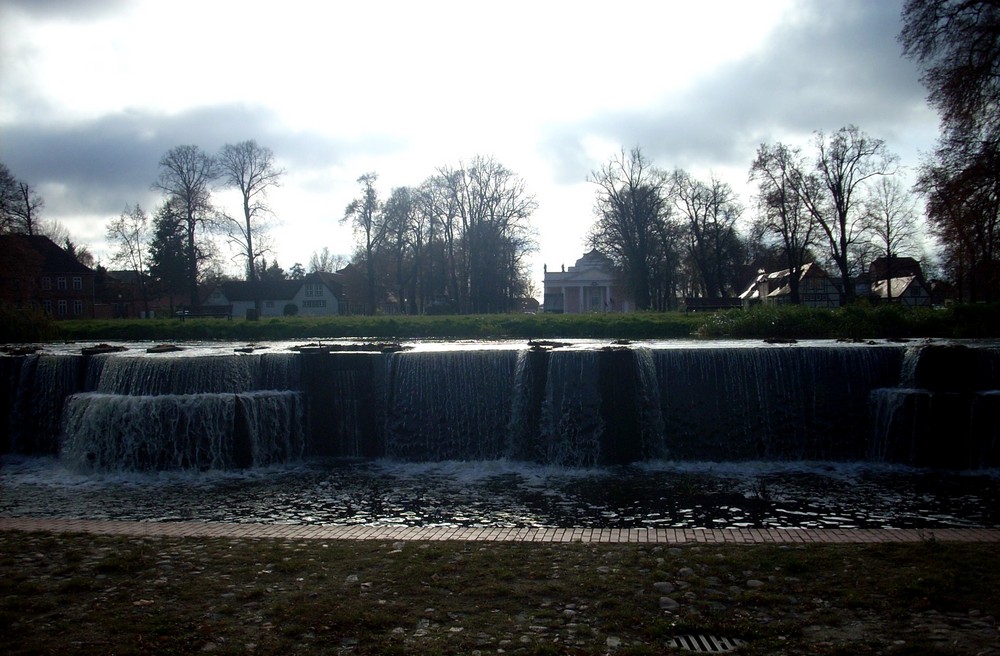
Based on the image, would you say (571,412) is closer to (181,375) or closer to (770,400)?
(770,400)

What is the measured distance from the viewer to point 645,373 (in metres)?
14.9

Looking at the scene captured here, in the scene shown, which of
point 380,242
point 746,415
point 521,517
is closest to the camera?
point 521,517

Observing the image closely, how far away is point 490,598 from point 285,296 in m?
84.5

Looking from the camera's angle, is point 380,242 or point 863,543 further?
point 380,242

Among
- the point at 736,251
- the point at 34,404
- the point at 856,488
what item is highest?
the point at 736,251

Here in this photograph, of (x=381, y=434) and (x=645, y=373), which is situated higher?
(x=645, y=373)

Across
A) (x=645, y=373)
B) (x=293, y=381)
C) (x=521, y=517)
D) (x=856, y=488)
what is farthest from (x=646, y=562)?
(x=293, y=381)

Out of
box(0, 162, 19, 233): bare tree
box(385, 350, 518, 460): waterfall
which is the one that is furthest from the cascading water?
box(0, 162, 19, 233): bare tree

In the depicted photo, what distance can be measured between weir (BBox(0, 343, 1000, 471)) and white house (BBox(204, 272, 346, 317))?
7174cm

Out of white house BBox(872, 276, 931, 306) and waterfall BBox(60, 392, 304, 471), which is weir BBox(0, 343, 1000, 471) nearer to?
waterfall BBox(60, 392, 304, 471)

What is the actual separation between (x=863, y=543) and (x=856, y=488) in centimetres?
478

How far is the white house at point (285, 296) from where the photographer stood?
8606 centimetres

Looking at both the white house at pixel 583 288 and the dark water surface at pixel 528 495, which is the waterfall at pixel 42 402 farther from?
the white house at pixel 583 288

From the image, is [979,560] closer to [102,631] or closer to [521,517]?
[521,517]
